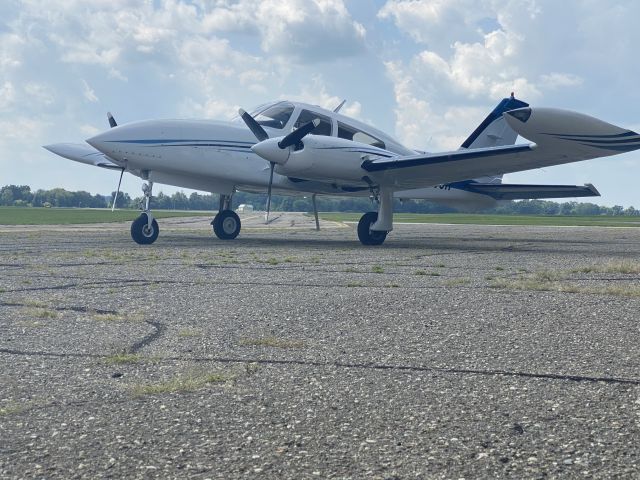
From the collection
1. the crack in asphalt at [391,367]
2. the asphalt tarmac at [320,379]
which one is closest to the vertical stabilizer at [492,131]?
the asphalt tarmac at [320,379]

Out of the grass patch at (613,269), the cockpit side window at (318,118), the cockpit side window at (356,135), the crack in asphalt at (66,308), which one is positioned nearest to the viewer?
the crack in asphalt at (66,308)

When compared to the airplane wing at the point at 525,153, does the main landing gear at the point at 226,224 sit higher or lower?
lower

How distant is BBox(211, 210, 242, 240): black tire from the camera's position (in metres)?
20.8

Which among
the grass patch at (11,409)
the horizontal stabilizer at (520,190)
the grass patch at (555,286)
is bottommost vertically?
the grass patch at (11,409)

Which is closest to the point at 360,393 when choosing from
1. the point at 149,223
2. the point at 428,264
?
the point at 428,264

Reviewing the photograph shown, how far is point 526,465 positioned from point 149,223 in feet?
52.1

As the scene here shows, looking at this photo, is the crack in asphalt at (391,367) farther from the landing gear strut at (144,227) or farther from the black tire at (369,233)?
the black tire at (369,233)

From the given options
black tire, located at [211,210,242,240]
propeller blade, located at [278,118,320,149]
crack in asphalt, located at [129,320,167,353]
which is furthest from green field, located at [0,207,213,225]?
crack in asphalt, located at [129,320,167,353]

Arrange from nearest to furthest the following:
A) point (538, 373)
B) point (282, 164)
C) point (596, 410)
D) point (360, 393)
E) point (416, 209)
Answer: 1. point (596, 410)
2. point (360, 393)
3. point (538, 373)
4. point (282, 164)
5. point (416, 209)

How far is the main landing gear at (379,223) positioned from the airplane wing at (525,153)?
1.32 feet

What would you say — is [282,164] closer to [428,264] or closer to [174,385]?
[428,264]

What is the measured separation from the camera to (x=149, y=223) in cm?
1806

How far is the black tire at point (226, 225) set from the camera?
20.8 metres

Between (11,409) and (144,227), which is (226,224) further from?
(11,409)
